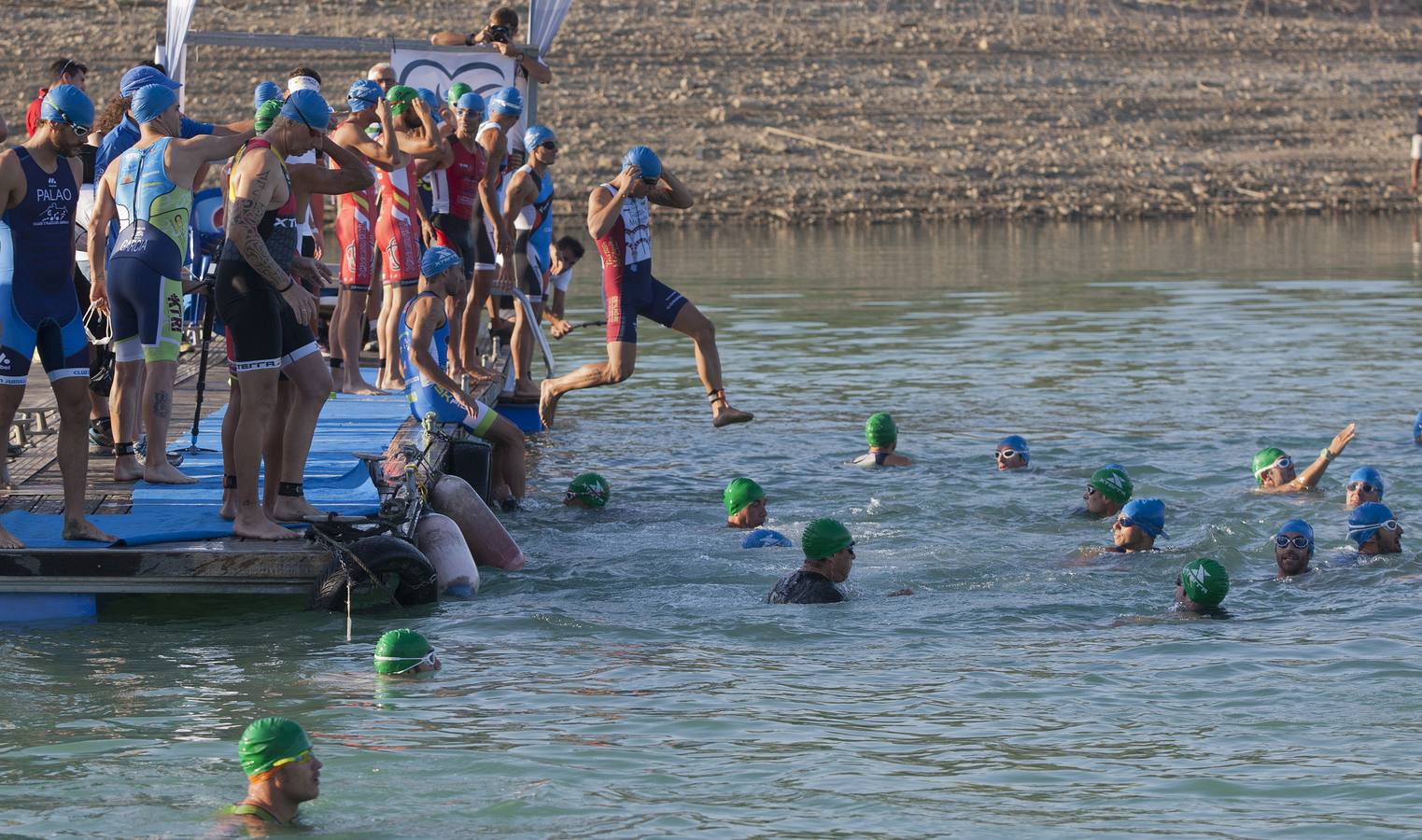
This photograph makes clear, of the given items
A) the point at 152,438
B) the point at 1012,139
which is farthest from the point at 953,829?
the point at 1012,139

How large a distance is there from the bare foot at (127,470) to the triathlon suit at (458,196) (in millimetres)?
3551

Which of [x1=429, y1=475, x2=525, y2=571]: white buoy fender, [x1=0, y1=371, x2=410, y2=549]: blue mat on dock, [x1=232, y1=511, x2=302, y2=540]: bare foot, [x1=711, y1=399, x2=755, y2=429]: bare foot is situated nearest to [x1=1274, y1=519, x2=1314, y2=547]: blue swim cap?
[x1=711, y1=399, x2=755, y2=429]: bare foot

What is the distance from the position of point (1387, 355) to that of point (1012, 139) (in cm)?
2205

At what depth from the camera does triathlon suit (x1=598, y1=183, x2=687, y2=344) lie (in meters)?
13.1

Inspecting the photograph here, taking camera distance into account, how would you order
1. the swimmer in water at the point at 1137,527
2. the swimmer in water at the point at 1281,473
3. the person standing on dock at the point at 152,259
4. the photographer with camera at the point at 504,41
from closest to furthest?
the person standing on dock at the point at 152,259 < the swimmer in water at the point at 1137,527 < the swimmer in water at the point at 1281,473 < the photographer with camera at the point at 504,41

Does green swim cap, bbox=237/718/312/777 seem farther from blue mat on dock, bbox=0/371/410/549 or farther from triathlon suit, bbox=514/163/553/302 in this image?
triathlon suit, bbox=514/163/553/302

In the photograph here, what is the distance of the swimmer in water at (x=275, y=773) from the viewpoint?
6.51 m

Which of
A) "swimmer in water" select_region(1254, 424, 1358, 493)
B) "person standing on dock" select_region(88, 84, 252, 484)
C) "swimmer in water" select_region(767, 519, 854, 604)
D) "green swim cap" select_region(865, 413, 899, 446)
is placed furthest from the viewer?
"green swim cap" select_region(865, 413, 899, 446)

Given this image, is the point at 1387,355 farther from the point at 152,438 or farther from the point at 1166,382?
the point at 152,438

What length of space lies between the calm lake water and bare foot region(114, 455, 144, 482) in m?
1.04

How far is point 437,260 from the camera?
1204 cm

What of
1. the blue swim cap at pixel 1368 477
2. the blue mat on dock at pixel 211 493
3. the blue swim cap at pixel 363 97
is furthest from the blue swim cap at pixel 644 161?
the blue swim cap at pixel 1368 477

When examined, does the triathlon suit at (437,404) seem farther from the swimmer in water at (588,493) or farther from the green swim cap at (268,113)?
the green swim cap at (268,113)

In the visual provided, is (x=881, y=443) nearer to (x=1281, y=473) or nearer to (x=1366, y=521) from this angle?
(x=1281, y=473)
